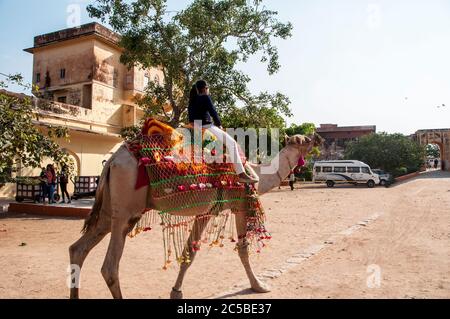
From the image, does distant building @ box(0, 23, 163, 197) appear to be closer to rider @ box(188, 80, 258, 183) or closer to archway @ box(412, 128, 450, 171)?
rider @ box(188, 80, 258, 183)

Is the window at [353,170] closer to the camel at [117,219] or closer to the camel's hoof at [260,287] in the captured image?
the camel at [117,219]

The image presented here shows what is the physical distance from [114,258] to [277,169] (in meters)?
2.41

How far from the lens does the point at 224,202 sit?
431 centimetres

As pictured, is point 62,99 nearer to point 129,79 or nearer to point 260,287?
point 129,79

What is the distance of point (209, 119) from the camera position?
446 cm

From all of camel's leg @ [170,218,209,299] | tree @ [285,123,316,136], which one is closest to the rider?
camel's leg @ [170,218,209,299]

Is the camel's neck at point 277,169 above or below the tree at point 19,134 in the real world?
below

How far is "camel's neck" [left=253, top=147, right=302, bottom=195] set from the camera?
470 centimetres

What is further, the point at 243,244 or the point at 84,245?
the point at 243,244

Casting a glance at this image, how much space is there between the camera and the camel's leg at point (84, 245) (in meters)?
3.86

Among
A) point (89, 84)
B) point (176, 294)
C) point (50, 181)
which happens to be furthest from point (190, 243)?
point (89, 84)

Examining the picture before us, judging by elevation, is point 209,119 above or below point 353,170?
above

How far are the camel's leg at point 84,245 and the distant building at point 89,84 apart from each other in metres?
17.0

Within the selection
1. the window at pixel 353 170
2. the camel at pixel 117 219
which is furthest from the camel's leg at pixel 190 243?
the window at pixel 353 170
